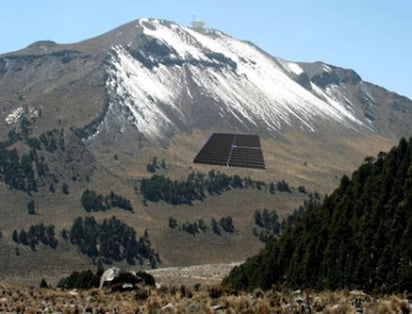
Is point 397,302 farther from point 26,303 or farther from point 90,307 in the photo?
point 26,303

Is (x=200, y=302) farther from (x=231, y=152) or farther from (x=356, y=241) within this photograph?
(x=231, y=152)

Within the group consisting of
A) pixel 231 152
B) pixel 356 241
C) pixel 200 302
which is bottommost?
pixel 356 241

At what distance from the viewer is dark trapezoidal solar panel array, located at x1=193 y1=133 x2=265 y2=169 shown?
130 metres

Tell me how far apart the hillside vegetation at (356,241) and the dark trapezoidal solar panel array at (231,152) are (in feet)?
96.1

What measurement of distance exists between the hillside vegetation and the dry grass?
23932 mm

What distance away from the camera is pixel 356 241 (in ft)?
247

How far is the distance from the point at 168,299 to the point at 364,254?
43931 mm

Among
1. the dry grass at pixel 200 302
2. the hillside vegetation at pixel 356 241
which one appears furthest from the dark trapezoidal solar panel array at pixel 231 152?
the dry grass at pixel 200 302

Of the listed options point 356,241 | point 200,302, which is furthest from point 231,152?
point 200,302

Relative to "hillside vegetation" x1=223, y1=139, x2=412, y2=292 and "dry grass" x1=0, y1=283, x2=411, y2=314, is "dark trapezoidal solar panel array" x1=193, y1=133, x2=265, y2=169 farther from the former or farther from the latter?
"dry grass" x1=0, y1=283, x2=411, y2=314

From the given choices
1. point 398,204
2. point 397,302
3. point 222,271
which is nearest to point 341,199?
point 398,204

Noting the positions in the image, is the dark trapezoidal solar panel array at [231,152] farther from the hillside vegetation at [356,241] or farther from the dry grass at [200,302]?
the dry grass at [200,302]

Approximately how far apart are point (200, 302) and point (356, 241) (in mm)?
47981

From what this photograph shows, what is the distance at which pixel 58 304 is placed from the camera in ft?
112
